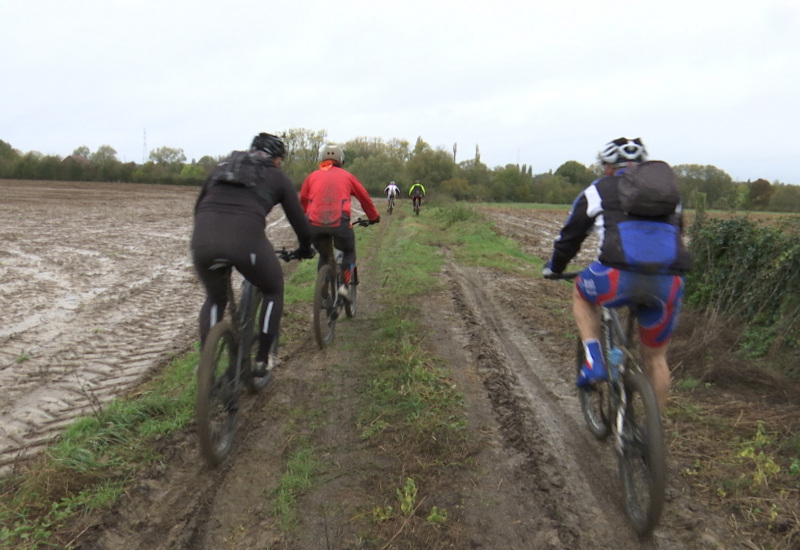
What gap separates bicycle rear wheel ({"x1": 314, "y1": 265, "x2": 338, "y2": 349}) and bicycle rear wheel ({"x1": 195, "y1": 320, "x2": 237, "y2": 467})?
6.02 ft

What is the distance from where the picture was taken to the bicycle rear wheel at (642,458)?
267 cm

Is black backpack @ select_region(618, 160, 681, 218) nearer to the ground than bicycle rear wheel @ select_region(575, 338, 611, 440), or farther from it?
farther from it

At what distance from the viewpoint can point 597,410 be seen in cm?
416

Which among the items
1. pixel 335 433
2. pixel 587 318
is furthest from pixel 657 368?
pixel 335 433

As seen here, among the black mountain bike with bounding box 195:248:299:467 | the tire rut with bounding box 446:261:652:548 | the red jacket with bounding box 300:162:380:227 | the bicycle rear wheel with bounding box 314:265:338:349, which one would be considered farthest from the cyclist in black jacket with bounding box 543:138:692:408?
the red jacket with bounding box 300:162:380:227

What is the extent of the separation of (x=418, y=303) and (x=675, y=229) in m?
5.00

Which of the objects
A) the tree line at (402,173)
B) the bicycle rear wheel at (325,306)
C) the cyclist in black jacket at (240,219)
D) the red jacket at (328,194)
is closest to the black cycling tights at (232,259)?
the cyclist in black jacket at (240,219)

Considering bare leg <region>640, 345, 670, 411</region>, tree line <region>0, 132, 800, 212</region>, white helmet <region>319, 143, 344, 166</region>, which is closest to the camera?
bare leg <region>640, 345, 670, 411</region>

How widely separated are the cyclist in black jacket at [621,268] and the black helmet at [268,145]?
2059 mm

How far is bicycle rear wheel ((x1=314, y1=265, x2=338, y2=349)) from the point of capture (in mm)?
5629

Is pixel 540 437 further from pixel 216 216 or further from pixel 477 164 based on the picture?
pixel 477 164

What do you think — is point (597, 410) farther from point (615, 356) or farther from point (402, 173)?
point (402, 173)

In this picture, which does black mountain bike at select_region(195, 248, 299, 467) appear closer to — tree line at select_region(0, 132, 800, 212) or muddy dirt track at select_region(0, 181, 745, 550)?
muddy dirt track at select_region(0, 181, 745, 550)

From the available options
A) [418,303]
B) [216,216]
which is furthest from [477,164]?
[216,216]
